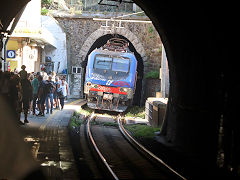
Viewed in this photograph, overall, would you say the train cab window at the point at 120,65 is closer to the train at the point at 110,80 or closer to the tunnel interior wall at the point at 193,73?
the train at the point at 110,80

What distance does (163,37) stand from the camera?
1245cm

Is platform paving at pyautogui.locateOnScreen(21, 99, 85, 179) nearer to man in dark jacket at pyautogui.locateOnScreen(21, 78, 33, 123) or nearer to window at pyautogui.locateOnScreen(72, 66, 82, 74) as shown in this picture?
man in dark jacket at pyautogui.locateOnScreen(21, 78, 33, 123)

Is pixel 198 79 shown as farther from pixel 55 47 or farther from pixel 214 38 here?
pixel 55 47

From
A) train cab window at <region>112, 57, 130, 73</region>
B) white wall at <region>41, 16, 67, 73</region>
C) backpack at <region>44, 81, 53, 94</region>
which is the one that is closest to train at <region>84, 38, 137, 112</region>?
train cab window at <region>112, 57, 130, 73</region>

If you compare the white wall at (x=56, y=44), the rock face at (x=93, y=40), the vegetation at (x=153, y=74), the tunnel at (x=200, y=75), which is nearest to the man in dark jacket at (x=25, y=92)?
the tunnel at (x=200, y=75)

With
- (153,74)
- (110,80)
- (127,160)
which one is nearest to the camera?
(127,160)

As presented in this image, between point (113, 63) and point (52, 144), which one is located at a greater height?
point (113, 63)

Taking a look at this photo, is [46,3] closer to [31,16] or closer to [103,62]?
[31,16]

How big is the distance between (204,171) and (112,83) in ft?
41.7

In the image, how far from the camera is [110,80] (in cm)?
2114

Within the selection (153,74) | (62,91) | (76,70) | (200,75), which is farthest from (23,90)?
(76,70)

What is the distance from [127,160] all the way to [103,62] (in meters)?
12.6

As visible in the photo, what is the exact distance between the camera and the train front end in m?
20.9

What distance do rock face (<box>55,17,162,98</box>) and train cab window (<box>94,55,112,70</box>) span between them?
6.83 metres
